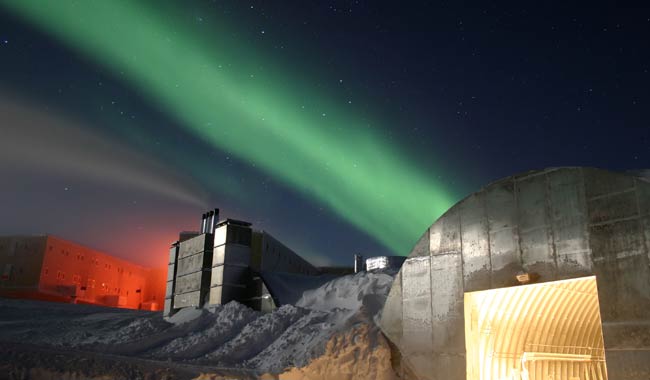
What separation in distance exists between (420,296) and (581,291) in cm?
381

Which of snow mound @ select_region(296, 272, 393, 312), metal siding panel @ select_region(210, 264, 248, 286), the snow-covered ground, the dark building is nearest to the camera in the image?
the snow-covered ground

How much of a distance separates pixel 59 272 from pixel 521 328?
4075cm

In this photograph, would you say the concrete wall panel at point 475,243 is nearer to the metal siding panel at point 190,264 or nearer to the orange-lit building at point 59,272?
the metal siding panel at point 190,264

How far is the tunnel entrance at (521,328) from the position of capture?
1224 centimetres

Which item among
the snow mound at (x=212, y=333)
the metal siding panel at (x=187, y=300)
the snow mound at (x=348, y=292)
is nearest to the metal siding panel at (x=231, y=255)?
the metal siding panel at (x=187, y=300)

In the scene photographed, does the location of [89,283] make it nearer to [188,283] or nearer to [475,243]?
[188,283]

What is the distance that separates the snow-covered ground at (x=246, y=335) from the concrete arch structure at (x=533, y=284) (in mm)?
1899

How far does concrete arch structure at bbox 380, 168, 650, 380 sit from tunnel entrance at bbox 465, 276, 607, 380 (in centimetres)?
3

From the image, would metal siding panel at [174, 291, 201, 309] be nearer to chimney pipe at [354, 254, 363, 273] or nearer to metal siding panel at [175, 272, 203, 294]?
metal siding panel at [175, 272, 203, 294]

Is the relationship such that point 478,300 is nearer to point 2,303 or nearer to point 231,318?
point 231,318

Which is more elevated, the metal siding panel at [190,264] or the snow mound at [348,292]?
the metal siding panel at [190,264]

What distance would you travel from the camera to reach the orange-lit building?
41062 mm

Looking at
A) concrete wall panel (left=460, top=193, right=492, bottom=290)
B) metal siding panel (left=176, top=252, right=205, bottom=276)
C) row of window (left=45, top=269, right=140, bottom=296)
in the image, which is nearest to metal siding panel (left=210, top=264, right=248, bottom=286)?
metal siding panel (left=176, top=252, right=205, bottom=276)

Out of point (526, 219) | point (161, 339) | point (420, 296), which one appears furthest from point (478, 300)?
point (161, 339)
